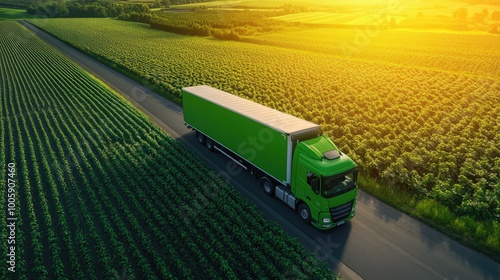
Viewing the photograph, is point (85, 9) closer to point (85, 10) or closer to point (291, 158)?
point (85, 10)

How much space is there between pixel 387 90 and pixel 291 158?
24852 mm

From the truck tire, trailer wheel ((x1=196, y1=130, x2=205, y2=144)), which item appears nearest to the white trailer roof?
trailer wheel ((x1=196, y1=130, x2=205, y2=144))

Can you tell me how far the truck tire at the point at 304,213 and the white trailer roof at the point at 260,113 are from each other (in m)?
3.79

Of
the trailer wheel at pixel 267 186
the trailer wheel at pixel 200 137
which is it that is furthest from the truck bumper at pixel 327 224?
the trailer wheel at pixel 200 137

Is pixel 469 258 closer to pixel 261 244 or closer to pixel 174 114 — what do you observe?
pixel 261 244

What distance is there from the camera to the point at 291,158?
15.7m

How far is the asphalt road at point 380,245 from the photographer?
13.0 m

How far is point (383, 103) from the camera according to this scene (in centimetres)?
3117

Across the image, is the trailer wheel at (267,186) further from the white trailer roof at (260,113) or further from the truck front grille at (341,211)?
the truck front grille at (341,211)

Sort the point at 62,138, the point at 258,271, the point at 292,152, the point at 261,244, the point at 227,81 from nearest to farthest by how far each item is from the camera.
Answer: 1. the point at 258,271
2. the point at 261,244
3. the point at 292,152
4. the point at 62,138
5. the point at 227,81

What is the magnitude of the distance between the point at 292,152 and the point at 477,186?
1073cm

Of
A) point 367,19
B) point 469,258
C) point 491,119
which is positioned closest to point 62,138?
point 469,258

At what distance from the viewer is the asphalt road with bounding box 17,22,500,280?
13.0 metres

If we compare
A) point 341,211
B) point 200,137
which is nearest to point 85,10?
point 200,137
